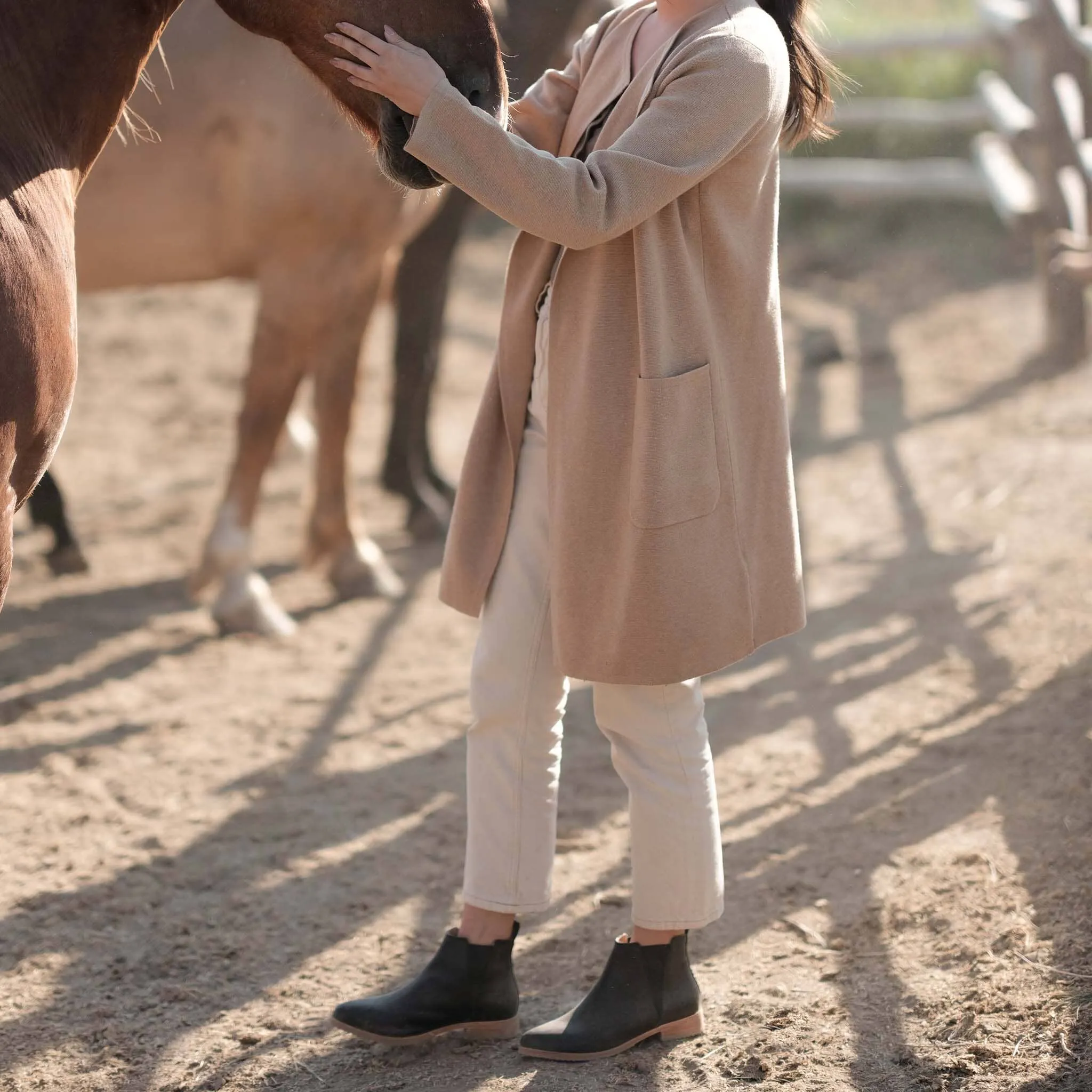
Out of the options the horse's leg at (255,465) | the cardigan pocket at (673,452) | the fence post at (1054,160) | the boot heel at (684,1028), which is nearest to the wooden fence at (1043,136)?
the fence post at (1054,160)

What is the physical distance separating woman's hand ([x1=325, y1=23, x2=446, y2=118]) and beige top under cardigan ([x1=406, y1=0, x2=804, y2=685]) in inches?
1.3

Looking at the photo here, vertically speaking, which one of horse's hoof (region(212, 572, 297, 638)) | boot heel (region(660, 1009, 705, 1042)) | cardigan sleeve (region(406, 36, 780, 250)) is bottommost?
boot heel (region(660, 1009, 705, 1042))

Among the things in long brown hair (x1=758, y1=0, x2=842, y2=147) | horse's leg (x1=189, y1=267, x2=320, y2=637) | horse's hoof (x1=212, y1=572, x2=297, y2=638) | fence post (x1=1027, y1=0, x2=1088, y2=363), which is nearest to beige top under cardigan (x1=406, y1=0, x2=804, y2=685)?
long brown hair (x1=758, y1=0, x2=842, y2=147)

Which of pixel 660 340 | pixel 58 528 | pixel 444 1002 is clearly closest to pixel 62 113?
pixel 660 340

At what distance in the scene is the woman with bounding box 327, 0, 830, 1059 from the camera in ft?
5.48

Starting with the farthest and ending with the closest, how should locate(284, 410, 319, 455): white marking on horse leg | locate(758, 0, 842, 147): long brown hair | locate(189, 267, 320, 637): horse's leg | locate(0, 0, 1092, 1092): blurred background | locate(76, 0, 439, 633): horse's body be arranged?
locate(284, 410, 319, 455): white marking on horse leg < locate(189, 267, 320, 637): horse's leg < locate(76, 0, 439, 633): horse's body < locate(0, 0, 1092, 1092): blurred background < locate(758, 0, 842, 147): long brown hair

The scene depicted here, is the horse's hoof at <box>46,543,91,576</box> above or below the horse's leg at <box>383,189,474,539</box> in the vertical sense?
below

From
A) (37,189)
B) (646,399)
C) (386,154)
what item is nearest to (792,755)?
(646,399)

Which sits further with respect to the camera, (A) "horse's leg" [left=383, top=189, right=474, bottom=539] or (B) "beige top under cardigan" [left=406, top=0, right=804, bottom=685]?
(A) "horse's leg" [left=383, top=189, right=474, bottom=539]

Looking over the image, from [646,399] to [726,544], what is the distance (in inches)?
9.2

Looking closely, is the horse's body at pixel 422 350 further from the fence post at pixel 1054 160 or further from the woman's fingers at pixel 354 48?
the woman's fingers at pixel 354 48

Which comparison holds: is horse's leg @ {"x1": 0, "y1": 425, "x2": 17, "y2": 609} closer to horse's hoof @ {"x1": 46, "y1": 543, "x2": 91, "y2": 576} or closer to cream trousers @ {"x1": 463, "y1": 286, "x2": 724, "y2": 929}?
cream trousers @ {"x1": 463, "y1": 286, "x2": 724, "y2": 929}

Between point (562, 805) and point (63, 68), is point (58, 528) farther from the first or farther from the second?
point (63, 68)

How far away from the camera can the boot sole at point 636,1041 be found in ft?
6.48
